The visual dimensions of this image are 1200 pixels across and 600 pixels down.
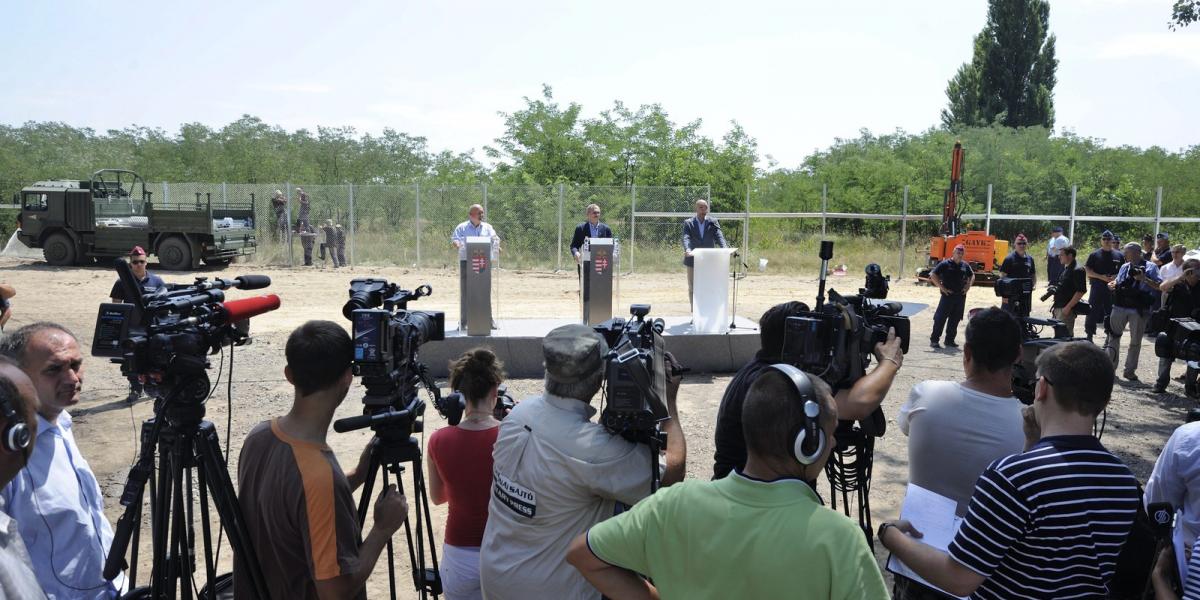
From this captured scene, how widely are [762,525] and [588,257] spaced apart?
1018cm

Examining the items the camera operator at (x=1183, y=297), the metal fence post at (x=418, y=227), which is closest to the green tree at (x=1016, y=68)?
the metal fence post at (x=418, y=227)

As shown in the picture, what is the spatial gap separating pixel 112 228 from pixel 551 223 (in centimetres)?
1177

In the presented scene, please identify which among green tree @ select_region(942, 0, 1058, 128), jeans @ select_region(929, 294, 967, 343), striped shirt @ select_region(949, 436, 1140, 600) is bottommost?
jeans @ select_region(929, 294, 967, 343)

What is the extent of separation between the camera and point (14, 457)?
179 cm

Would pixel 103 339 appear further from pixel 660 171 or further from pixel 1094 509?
pixel 660 171

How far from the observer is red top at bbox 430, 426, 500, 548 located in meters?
3.48

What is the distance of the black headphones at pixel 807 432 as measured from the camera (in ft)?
6.57

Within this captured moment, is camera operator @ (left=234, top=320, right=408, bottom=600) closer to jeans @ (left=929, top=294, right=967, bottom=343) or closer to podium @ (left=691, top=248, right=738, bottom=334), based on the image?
podium @ (left=691, top=248, right=738, bottom=334)

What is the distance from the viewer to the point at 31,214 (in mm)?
23938

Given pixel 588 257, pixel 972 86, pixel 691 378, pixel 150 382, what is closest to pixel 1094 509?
pixel 150 382

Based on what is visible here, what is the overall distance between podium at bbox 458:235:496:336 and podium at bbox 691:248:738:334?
2689 millimetres

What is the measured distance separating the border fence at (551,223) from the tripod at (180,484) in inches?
785

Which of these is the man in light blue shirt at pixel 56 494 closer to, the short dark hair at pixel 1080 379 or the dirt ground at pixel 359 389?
the dirt ground at pixel 359 389

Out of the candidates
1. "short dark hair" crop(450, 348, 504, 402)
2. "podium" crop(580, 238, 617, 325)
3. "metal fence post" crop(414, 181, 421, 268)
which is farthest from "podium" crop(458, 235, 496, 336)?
"metal fence post" crop(414, 181, 421, 268)
